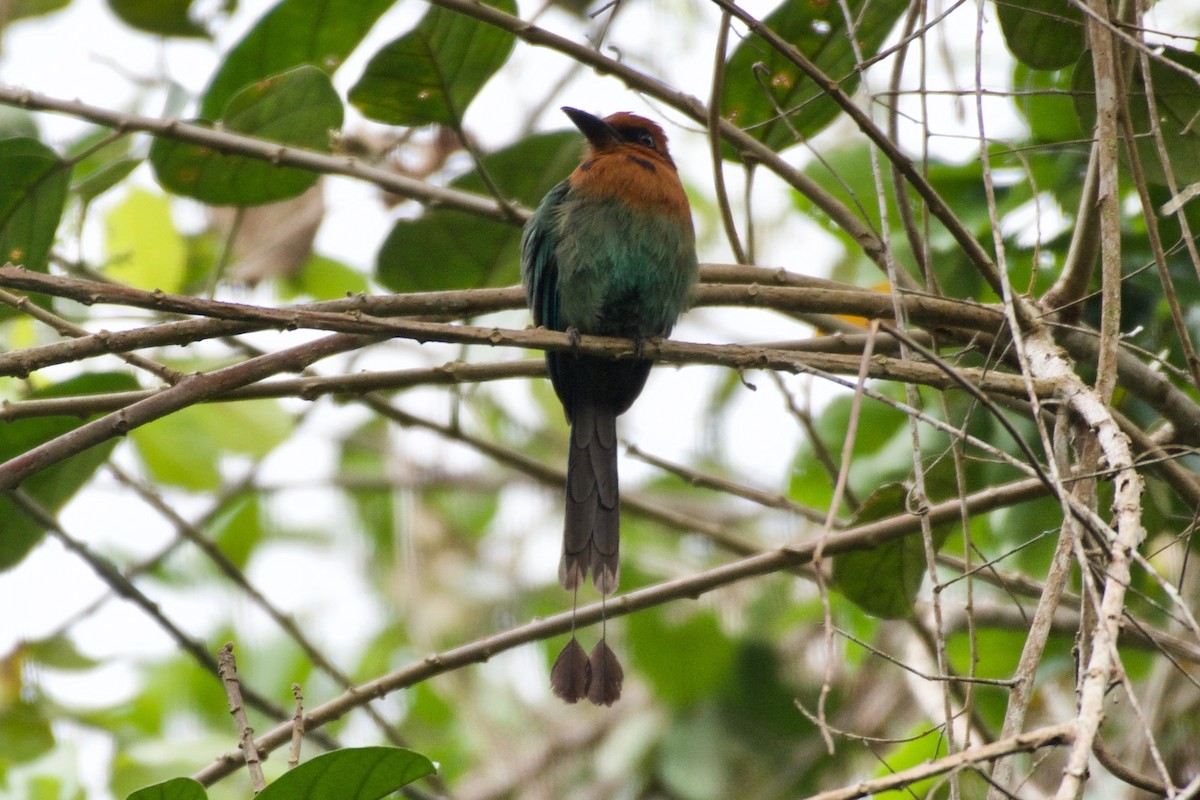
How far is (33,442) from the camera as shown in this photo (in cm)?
297

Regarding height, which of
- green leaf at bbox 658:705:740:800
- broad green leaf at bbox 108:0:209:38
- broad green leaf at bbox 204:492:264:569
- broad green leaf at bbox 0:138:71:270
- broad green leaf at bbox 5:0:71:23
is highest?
broad green leaf at bbox 5:0:71:23

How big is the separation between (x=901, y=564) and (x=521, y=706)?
3011 mm

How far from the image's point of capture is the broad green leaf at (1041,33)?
113 inches

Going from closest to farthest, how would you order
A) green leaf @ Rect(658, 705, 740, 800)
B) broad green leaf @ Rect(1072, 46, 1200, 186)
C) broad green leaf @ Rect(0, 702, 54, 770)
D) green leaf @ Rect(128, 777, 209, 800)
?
1. green leaf @ Rect(128, 777, 209, 800)
2. broad green leaf @ Rect(1072, 46, 1200, 186)
3. broad green leaf @ Rect(0, 702, 54, 770)
4. green leaf @ Rect(658, 705, 740, 800)

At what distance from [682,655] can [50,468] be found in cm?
262

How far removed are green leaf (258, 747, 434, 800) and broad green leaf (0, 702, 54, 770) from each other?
229 centimetres

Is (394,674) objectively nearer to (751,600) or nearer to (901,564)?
(901,564)

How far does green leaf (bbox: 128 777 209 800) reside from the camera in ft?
6.25

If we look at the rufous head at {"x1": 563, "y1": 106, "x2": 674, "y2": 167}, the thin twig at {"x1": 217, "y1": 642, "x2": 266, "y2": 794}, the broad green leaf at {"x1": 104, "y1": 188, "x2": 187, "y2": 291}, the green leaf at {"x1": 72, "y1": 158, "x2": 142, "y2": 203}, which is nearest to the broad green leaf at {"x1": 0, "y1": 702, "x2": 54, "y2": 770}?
the broad green leaf at {"x1": 104, "y1": 188, "x2": 187, "y2": 291}

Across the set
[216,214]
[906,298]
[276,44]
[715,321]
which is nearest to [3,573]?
[276,44]

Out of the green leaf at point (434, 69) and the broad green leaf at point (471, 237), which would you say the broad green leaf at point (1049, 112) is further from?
the green leaf at point (434, 69)

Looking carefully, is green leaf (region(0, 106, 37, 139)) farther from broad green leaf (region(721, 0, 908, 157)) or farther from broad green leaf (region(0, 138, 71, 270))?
broad green leaf (region(721, 0, 908, 157))

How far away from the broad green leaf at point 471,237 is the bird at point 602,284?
10 centimetres

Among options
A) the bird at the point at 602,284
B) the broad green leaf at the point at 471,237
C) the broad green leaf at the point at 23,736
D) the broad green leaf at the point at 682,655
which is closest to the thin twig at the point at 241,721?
the bird at the point at 602,284
